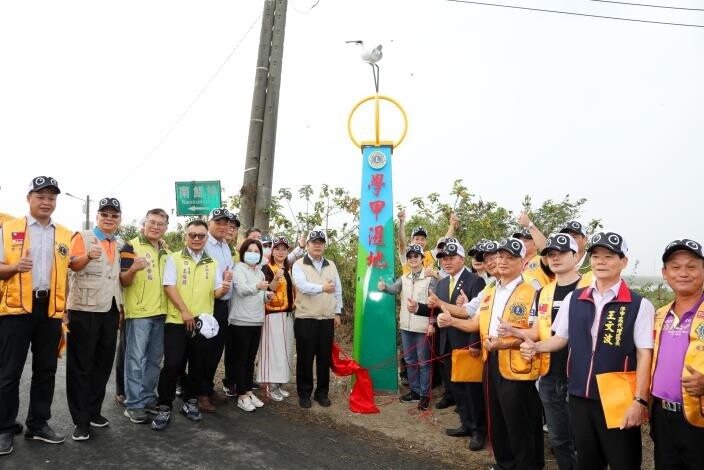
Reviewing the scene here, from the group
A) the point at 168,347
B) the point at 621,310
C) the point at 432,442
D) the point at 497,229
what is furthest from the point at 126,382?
the point at 497,229

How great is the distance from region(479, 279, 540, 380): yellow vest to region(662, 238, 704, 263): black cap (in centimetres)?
106

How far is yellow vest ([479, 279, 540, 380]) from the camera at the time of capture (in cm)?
347

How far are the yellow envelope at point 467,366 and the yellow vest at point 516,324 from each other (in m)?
0.70

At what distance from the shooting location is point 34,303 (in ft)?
13.1

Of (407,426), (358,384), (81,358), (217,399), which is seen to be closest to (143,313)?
(81,358)

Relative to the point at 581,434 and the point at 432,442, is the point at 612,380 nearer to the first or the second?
the point at 581,434

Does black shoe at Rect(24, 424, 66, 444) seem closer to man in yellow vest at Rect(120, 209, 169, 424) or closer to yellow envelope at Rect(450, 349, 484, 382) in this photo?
man in yellow vest at Rect(120, 209, 169, 424)

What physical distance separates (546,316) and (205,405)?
11.5ft

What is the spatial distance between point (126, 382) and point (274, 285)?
66.5 inches

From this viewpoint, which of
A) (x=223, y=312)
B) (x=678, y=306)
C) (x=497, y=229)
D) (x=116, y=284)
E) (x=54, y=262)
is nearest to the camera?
(x=678, y=306)

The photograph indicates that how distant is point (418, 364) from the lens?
5.63 meters

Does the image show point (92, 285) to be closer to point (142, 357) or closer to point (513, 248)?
point (142, 357)

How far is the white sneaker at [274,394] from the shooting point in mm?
5727

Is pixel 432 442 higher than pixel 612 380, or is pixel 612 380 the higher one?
pixel 612 380
